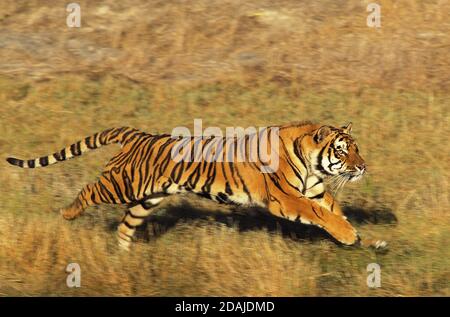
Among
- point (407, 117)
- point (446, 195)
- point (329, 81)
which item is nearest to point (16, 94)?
point (329, 81)

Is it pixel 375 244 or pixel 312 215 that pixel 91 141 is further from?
pixel 375 244

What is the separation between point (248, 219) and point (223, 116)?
14.8 ft

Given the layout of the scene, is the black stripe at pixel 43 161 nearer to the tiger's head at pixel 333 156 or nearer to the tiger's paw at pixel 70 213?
the tiger's paw at pixel 70 213

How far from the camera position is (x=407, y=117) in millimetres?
15008

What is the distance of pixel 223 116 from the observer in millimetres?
15266

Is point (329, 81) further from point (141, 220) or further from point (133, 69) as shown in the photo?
point (141, 220)

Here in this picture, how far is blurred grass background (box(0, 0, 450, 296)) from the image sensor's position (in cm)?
968

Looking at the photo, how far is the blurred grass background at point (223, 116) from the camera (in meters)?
9.68

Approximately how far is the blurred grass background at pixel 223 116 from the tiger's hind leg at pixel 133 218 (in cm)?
22

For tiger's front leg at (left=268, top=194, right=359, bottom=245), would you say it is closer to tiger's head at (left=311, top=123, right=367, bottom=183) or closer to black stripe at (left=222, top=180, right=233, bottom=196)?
black stripe at (left=222, top=180, right=233, bottom=196)

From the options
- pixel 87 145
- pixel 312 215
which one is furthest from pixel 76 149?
pixel 312 215

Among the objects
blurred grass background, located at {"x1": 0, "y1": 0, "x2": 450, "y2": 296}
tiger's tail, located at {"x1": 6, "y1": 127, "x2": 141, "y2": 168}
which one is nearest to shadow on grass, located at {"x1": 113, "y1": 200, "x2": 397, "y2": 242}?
blurred grass background, located at {"x1": 0, "y1": 0, "x2": 450, "y2": 296}

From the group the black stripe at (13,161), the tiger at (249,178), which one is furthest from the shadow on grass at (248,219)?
the black stripe at (13,161)

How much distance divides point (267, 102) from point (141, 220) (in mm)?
5640
